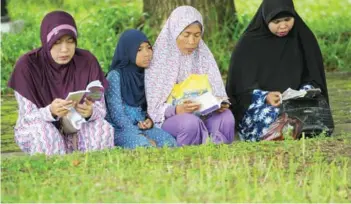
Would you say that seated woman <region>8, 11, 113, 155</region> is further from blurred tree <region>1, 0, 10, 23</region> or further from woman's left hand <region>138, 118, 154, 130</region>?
blurred tree <region>1, 0, 10, 23</region>

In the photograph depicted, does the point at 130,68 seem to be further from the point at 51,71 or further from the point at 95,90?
the point at 95,90

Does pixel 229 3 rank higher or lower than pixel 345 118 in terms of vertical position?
higher

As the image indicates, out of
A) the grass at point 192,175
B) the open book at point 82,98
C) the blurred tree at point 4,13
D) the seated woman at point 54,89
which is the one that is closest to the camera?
the grass at point 192,175

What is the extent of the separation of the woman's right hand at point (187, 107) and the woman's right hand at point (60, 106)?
97 centimetres

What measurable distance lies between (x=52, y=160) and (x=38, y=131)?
82 cm

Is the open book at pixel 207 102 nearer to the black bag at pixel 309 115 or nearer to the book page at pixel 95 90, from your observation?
the black bag at pixel 309 115

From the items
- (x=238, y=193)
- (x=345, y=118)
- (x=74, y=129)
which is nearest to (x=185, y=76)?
(x=74, y=129)

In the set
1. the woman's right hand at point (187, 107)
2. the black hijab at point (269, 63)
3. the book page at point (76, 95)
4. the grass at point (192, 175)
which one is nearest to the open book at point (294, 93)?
the black hijab at point (269, 63)

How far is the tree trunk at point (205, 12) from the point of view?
10.6 m

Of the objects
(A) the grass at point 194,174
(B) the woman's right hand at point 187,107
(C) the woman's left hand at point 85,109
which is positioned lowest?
(A) the grass at point 194,174

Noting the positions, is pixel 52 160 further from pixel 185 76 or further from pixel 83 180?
pixel 185 76

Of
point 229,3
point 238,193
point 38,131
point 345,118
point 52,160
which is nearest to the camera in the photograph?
point 238,193

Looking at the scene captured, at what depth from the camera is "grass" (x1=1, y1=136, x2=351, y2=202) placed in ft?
16.0

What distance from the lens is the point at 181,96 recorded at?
7242 mm
